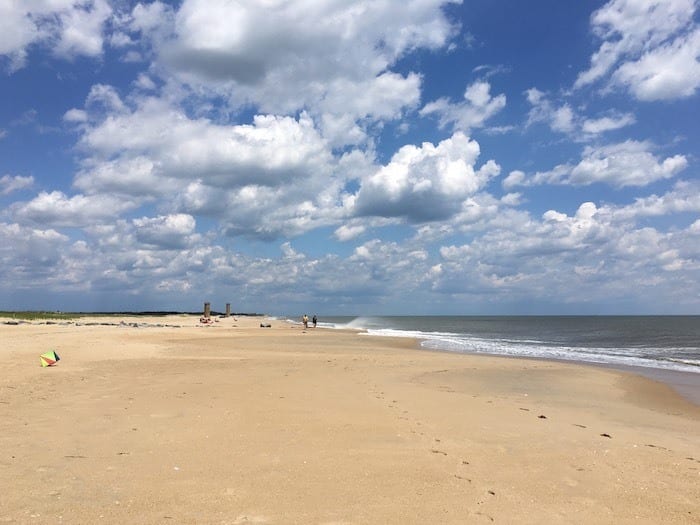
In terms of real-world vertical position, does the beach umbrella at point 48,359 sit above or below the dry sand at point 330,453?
above

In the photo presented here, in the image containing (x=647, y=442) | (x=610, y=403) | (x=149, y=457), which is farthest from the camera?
(x=610, y=403)

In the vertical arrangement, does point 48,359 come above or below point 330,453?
above

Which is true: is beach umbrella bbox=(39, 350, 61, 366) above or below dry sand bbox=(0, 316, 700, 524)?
above

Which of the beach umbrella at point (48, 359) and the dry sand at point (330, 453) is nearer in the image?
the dry sand at point (330, 453)

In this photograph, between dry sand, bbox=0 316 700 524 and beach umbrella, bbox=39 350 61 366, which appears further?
beach umbrella, bbox=39 350 61 366

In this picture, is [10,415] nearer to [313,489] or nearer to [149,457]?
[149,457]

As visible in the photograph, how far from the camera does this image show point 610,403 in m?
15.1

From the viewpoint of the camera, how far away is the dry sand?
589 cm

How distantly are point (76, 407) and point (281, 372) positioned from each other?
8.44 meters

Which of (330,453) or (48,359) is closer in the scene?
(330,453)

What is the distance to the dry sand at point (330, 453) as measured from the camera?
5895 mm

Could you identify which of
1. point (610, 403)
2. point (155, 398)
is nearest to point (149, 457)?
point (155, 398)

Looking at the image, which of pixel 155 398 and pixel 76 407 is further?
pixel 155 398

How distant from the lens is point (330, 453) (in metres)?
8.08
